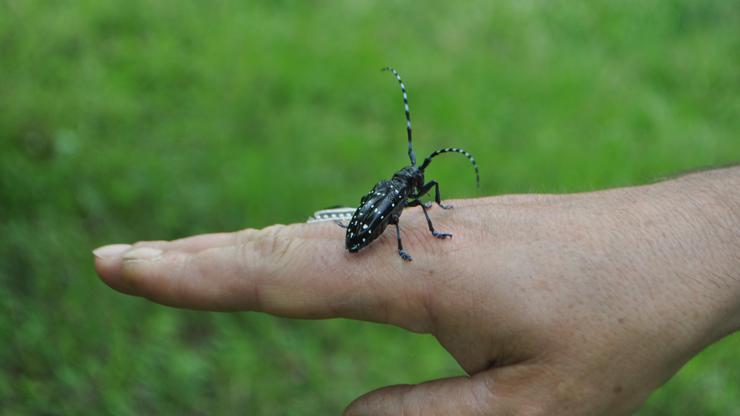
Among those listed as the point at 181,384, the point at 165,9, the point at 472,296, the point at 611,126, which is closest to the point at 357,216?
the point at 472,296

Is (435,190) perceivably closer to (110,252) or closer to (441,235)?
(441,235)

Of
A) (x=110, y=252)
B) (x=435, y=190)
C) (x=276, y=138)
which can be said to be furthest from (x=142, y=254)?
(x=276, y=138)

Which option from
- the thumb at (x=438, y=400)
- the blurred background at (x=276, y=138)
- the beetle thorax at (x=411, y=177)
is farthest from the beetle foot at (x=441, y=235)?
the blurred background at (x=276, y=138)

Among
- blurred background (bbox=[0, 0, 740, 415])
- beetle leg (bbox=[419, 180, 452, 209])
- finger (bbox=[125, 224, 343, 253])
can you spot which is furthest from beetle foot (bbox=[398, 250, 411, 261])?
blurred background (bbox=[0, 0, 740, 415])

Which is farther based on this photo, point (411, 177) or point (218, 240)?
point (411, 177)

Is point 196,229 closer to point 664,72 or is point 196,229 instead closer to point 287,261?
point 287,261

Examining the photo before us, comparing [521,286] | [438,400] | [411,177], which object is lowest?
[438,400]
